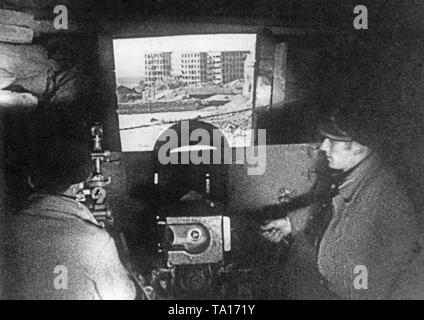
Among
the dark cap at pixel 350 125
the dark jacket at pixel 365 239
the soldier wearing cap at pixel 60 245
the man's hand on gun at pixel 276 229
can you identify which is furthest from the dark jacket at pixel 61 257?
the dark cap at pixel 350 125

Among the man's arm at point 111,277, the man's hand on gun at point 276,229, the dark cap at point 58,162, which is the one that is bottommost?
the man's arm at point 111,277

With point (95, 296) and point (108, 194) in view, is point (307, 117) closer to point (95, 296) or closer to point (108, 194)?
point (108, 194)

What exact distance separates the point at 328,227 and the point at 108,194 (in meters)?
0.66

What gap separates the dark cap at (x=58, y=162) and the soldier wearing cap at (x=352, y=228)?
0.59m

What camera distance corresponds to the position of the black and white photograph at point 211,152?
1.79 m

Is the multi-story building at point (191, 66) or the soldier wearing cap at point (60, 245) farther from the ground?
the multi-story building at point (191, 66)

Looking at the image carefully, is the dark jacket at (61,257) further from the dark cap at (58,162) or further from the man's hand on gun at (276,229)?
the man's hand on gun at (276,229)

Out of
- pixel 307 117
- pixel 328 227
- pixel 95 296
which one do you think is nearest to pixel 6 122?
pixel 95 296

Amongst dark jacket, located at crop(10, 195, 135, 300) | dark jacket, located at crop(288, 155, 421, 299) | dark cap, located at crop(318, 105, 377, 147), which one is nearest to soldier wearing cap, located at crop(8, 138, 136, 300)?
dark jacket, located at crop(10, 195, 135, 300)

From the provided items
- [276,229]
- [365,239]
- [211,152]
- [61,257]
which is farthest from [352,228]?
[61,257]

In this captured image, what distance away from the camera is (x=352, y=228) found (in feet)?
5.98

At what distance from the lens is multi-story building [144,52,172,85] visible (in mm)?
1790
